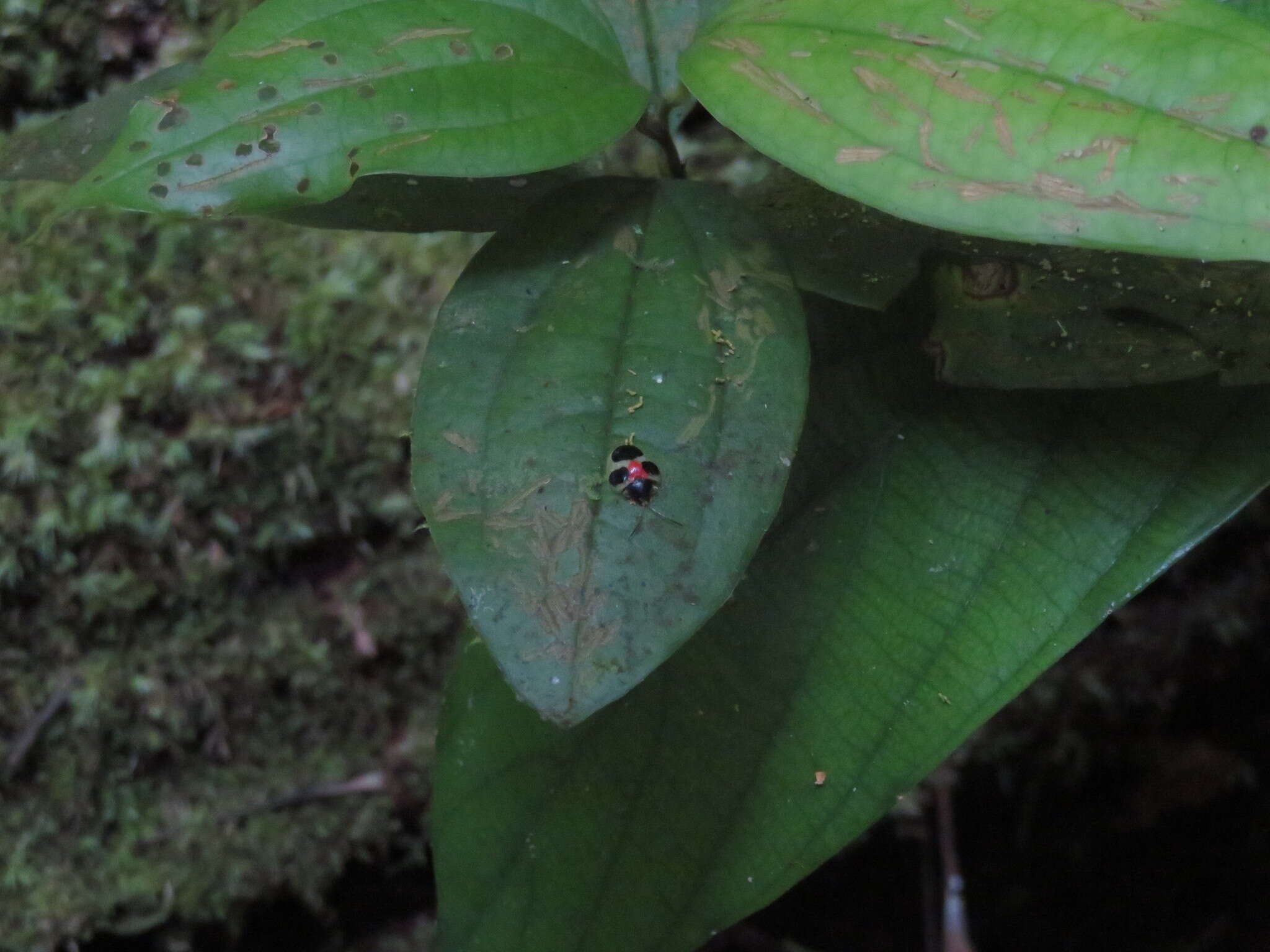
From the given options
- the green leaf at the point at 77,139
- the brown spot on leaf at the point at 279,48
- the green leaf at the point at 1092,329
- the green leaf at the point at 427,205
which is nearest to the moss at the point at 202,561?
the green leaf at the point at 77,139

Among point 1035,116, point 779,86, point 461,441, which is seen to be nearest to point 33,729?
point 461,441

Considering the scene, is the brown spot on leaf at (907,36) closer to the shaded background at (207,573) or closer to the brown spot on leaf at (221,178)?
the brown spot on leaf at (221,178)

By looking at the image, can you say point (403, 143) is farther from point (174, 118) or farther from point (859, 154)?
point (859, 154)

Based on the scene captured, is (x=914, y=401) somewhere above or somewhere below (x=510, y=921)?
above

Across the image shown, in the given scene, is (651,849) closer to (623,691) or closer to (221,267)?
(623,691)

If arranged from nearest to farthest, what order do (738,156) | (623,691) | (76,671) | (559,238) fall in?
(623,691) → (559,238) → (76,671) → (738,156)

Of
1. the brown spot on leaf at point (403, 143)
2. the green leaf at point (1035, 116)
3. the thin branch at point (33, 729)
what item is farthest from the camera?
the thin branch at point (33, 729)

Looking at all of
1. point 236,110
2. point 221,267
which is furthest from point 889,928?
point 236,110
